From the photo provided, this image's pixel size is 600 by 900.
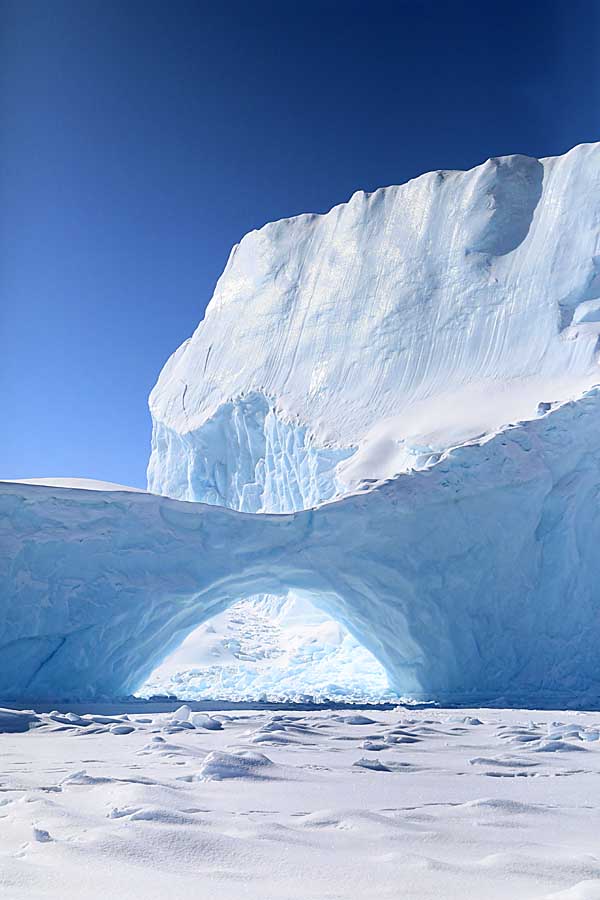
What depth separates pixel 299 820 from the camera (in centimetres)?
305

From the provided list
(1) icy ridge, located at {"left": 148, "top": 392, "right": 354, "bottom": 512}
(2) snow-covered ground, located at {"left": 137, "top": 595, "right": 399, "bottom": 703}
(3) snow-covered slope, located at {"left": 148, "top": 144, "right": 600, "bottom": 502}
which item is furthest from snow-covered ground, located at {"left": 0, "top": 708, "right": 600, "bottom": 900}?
(1) icy ridge, located at {"left": 148, "top": 392, "right": 354, "bottom": 512}

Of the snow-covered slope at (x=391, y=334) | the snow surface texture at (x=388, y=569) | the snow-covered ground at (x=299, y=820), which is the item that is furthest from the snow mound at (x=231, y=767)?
the snow-covered slope at (x=391, y=334)

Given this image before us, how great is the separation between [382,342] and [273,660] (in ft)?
23.0

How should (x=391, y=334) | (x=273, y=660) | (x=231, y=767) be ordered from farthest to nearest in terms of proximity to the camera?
(x=273, y=660)
(x=391, y=334)
(x=231, y=767)

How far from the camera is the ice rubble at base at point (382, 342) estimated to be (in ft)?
51.0

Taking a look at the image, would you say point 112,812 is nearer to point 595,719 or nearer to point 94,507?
point 595,719

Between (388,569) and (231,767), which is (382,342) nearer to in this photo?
(388,569)

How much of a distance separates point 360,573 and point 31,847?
9972mm

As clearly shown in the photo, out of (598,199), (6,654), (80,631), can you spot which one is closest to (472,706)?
(80,631)

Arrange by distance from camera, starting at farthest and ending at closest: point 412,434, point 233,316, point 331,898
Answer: point 233,316 → point 412,434 → point 331,898

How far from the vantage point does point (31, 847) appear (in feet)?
8.30

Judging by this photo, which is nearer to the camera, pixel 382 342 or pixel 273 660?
pixel 382 342

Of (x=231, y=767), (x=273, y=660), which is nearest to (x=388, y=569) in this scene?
(x=273, y=660)

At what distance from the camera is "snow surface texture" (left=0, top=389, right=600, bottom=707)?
10.9 meters
